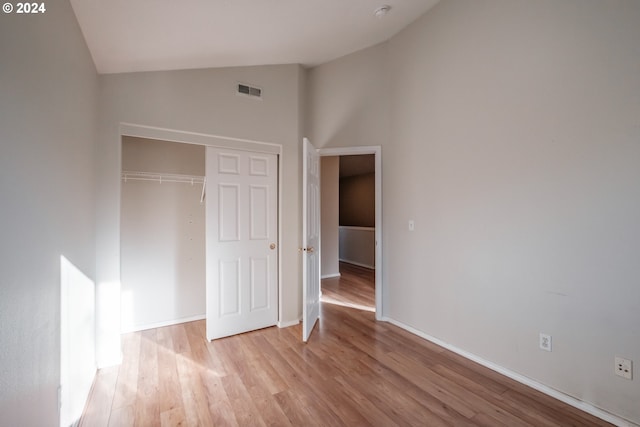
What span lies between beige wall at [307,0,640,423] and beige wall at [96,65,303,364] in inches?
46.7

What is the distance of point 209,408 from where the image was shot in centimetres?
179

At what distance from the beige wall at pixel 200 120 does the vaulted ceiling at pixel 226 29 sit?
0.13 m

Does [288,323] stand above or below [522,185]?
below

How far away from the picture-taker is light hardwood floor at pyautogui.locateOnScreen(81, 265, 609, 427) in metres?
1.69

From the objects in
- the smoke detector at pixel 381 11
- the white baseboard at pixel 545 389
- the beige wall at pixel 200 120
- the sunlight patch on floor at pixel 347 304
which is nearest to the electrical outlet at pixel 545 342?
the white baseboard at pixel 545 389

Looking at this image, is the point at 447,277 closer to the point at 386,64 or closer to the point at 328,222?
the point at 386,64

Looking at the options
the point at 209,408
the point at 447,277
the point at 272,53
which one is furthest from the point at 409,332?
the point at 272,53

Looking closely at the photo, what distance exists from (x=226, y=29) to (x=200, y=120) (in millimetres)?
878

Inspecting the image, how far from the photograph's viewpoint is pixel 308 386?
201cm

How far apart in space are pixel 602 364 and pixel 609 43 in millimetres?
2028

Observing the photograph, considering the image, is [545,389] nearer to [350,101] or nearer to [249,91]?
[350,101]

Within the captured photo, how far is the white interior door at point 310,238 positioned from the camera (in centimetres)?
272

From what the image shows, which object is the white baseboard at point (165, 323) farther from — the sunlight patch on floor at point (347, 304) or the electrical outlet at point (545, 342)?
the electrical outlet at point (545, 342)

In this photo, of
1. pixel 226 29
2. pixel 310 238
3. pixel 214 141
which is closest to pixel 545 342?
pixel 310 238
